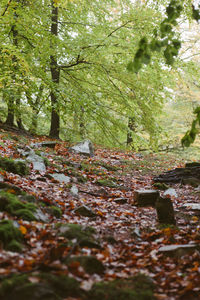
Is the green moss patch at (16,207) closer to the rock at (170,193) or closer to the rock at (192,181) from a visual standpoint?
the rock at (170,193)

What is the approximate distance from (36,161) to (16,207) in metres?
3.25

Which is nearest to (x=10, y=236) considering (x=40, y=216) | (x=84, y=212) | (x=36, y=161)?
(x=40, y=216)

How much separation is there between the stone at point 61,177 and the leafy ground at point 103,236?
131 mm

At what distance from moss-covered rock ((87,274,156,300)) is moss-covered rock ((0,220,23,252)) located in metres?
1.05

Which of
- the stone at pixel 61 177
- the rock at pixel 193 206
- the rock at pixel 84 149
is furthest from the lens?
the rock at pixel 84 149

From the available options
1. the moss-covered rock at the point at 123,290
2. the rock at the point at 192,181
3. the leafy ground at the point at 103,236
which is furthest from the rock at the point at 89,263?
the rock at the point at 192,181

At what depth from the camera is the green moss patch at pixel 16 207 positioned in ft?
12.1

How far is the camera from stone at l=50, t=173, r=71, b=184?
632 cm

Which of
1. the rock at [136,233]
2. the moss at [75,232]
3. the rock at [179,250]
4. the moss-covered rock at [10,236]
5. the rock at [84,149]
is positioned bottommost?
the rock at [136,233]

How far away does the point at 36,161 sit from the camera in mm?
6973

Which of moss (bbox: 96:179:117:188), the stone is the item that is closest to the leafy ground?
moss (bbox: 96:179:117:188)

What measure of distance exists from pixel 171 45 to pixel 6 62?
6.07m

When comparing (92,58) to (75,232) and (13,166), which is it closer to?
(13,166)

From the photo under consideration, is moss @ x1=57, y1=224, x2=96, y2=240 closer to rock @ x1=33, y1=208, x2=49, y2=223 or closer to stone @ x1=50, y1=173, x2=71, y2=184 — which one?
rock @ x1=33, y1=208, x2=49, y2=223
